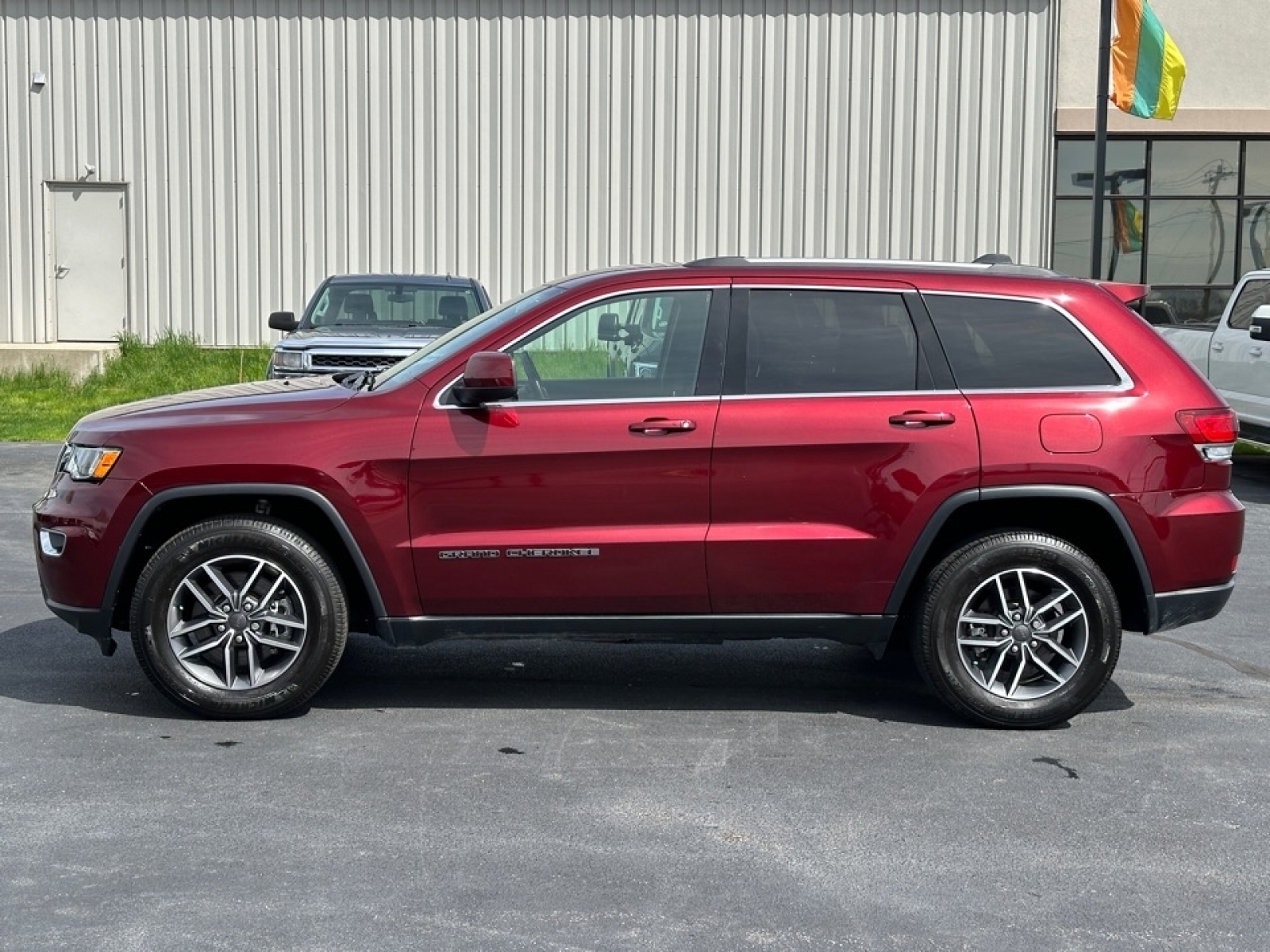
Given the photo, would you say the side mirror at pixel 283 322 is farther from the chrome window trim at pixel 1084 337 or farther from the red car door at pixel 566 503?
the chrome window trim at pixel 1084 337

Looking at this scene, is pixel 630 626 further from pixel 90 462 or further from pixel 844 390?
pixel 90 462

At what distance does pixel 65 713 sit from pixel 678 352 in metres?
2.66

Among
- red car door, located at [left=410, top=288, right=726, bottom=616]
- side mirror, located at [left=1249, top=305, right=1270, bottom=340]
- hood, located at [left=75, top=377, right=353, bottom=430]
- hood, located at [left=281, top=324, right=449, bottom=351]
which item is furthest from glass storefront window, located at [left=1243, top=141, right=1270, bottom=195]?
hood, located at [left=75, top=377, right=353, bottom=430]

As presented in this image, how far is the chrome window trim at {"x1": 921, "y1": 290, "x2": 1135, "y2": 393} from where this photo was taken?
6152mm

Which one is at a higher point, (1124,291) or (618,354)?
(1124,291)

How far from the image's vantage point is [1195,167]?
2511 centimetres

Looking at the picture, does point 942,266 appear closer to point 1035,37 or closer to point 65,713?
point 65,713

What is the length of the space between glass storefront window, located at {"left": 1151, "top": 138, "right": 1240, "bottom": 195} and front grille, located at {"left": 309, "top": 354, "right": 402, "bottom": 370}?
15.3 meters

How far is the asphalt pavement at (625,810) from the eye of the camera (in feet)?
14.0

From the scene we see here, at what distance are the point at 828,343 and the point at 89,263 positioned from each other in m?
20.4

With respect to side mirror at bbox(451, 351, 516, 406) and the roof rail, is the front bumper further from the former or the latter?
the roof rail

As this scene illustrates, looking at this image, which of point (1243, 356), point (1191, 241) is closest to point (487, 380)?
point (1243, 356)

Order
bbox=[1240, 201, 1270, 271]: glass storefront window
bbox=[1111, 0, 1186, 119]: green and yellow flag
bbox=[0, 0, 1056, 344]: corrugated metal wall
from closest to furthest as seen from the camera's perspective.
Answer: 1. bbox=[1111, 0, 1186, 119]: green and yellow flag
2. bbox=[0, 0, 1056, 344]: corrugated metal wall
3. bbox=[1240, 201, 1270, 271]: glass storefront window

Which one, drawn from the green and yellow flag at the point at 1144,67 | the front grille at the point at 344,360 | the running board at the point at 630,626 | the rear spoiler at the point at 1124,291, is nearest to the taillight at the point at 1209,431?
the rear spoiler at the point at 1124,291
